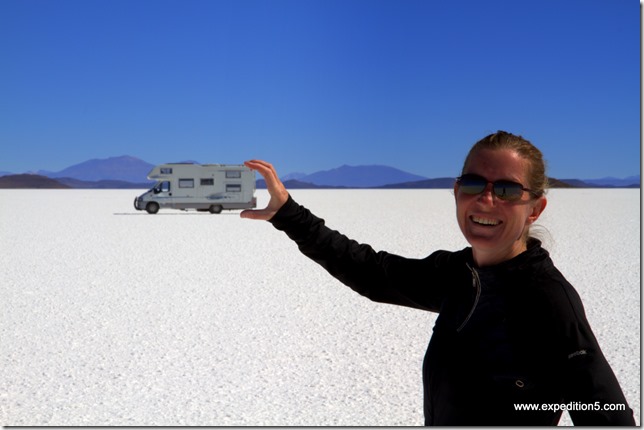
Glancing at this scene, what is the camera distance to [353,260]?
7.64ft

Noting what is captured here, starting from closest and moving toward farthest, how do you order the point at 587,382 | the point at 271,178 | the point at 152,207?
the point at 587,382 < the point at 271,178 < the point at 152,207

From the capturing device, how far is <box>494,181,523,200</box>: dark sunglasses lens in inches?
69.1

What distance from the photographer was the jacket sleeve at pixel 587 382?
5.22 ft

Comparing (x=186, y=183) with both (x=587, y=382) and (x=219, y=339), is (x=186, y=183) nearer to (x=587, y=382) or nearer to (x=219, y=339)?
(x=219, y=339)

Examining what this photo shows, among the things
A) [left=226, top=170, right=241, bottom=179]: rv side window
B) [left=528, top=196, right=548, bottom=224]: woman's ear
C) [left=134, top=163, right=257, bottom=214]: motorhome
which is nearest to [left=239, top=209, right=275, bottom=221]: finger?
[left=528, top=196, right=548, bottom=224]: woman's ear

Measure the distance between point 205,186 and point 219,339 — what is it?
19.8 meters

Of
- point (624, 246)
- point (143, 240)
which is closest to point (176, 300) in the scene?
point (143, 240)

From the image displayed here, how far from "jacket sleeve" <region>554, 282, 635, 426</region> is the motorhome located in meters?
23.7

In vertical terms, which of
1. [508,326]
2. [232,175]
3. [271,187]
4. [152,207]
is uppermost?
[232,175]

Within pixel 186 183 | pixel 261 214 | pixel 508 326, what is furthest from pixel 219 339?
pixel 186 183

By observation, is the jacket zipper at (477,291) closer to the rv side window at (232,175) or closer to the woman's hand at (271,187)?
the woman's hand at (271,187)

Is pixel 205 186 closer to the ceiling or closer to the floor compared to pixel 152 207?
closer to the ceiling

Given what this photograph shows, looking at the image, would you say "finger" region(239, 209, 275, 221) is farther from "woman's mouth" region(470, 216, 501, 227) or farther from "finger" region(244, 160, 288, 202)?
"woman's mouth" region(470, 216, 501, 227)

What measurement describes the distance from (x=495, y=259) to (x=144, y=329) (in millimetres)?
5194
